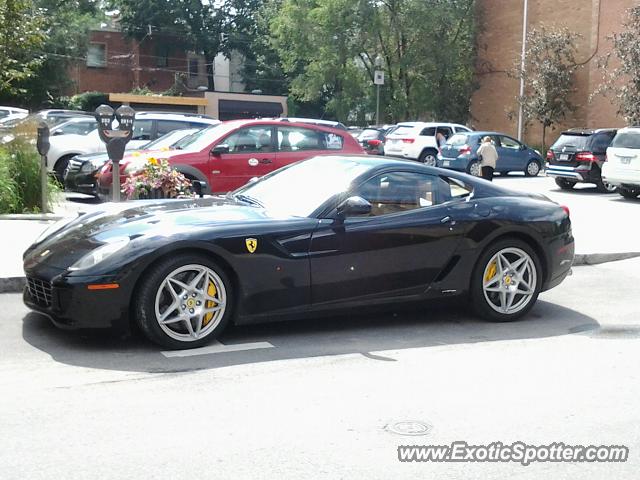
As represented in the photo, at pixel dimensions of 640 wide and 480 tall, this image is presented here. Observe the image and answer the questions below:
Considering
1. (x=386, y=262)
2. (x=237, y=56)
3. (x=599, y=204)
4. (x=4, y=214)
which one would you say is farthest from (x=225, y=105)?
(x=386, y=262)

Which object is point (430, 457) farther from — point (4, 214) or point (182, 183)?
point (4, 214)

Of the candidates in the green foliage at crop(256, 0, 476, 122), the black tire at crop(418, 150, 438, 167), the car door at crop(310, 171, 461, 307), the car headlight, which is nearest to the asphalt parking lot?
the car door at crop(310, 171, 461, 307)

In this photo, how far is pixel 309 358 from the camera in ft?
19.5

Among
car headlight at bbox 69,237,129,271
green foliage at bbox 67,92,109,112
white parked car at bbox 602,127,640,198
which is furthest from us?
green foliage at bbox 67,92,109,112

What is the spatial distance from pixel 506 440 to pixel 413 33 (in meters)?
37.5

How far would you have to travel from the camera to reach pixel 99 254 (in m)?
5.81

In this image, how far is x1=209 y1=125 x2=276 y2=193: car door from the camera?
12594 mm

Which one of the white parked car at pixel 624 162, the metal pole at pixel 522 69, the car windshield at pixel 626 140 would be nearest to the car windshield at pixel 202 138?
the white parked car at pixel 624 162

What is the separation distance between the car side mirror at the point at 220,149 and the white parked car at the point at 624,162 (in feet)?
35.1

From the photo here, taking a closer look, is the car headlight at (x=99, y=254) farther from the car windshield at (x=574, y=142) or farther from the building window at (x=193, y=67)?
the building window at (x=193, y=67)

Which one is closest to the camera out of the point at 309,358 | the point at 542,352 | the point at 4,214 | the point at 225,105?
the point at 309,358

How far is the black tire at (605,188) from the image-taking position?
826 inches

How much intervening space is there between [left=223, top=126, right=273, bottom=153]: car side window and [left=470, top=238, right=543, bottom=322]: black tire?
258 inches

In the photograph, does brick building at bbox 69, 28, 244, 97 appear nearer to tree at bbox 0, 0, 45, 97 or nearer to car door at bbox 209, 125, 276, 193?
tree at bbox 0, 0, 45, 97
